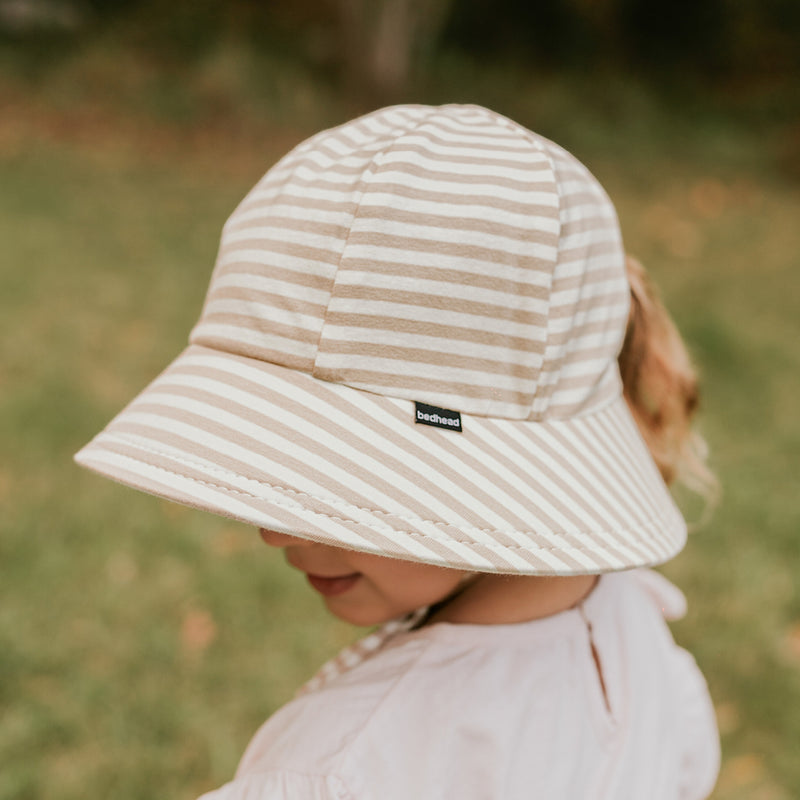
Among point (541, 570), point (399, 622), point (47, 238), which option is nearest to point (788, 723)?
point (399, 622)

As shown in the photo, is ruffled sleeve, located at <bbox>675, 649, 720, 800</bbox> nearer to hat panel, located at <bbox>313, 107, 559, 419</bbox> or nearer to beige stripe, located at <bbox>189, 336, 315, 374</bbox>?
hat panel, located at <bbox>313, 107, 559, 419</bbox>

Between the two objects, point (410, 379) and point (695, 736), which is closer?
point (410, 379)

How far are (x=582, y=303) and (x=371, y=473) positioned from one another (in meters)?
0.35

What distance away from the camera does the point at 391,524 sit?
96 centimetres

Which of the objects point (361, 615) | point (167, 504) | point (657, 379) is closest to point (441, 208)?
point (361, 615)

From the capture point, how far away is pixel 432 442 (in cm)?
101

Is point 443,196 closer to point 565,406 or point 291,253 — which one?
point 291,253

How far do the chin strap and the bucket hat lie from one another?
33 cm

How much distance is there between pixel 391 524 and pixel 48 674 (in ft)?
5.75

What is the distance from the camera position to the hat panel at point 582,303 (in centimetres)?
108

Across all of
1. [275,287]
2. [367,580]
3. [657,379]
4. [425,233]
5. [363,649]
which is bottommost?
[363,649]

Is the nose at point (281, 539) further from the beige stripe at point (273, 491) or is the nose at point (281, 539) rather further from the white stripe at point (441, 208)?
the white stripe at point (441, 208)

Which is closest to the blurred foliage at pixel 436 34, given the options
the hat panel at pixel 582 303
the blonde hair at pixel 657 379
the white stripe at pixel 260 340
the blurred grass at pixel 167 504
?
the blurred grass at pixel 167 504

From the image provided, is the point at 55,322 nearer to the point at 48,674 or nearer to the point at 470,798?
the point at 48,674
